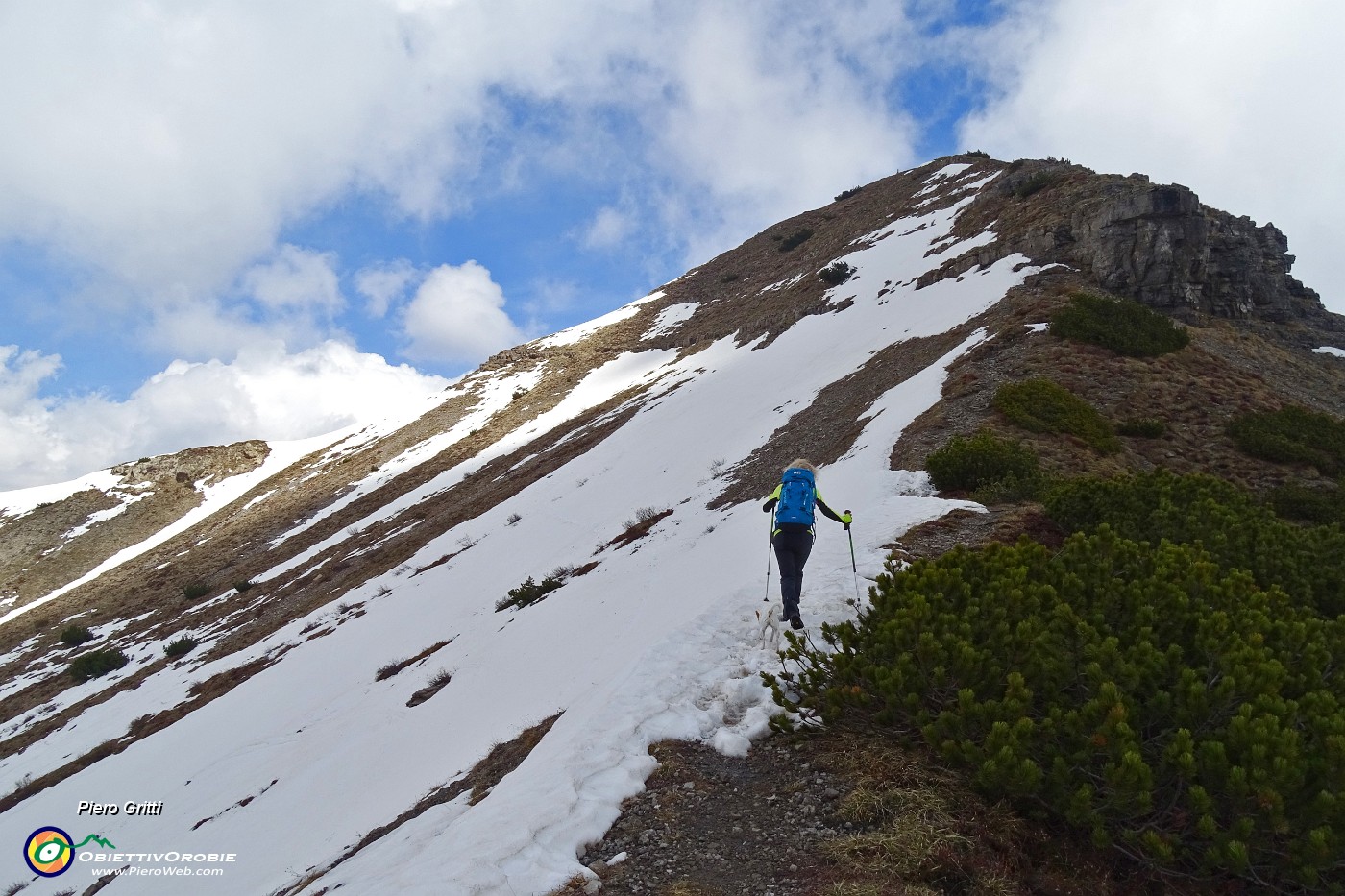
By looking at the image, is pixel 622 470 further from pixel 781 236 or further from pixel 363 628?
pixel 781 236

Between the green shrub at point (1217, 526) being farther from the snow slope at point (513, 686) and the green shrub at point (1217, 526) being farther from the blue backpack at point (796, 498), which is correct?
the blue backpack at point (796, 498)

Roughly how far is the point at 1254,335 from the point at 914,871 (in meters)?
24.1

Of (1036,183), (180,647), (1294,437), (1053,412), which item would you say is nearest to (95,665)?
(180,647)

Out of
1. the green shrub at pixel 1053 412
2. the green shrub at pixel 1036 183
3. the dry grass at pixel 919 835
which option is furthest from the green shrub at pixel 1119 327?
the dry grass at pixel 919 835

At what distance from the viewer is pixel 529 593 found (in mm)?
15742

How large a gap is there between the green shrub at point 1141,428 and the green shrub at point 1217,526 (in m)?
5.29

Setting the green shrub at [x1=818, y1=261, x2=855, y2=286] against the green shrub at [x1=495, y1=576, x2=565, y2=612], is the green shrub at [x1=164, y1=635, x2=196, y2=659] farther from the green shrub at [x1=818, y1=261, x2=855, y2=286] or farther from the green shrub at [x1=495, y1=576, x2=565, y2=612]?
the green shrub at [x1=818, y1=261, x2=855, y2=286]

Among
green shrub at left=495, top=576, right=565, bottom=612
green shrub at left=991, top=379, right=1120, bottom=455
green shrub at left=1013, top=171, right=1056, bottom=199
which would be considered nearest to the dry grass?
green shrub at left=991, top=379, right=1120, bottom=455

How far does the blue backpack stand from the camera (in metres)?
7.97

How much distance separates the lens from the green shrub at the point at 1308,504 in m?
11.1

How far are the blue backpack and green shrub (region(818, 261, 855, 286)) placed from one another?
30691 millimetres

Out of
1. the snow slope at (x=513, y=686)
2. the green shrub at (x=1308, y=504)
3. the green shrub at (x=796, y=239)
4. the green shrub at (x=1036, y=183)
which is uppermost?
the green shrub at (x=796, y=239)

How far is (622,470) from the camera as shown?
23766 millimetres

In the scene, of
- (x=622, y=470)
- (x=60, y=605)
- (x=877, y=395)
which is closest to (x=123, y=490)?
(x=60, y=605)
